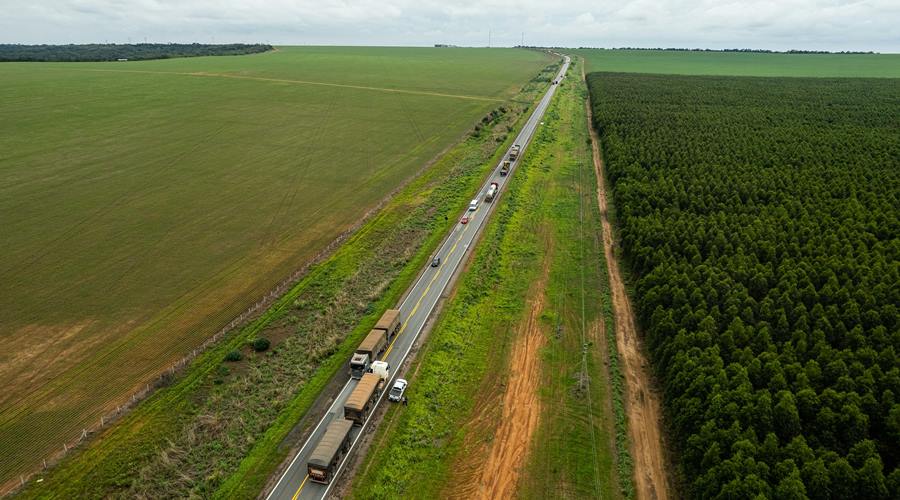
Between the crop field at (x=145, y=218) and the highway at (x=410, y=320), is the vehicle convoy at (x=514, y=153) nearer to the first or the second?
the highway at (x=410, y=320)

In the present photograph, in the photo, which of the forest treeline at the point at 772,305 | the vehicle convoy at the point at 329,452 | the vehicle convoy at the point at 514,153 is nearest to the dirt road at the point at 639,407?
the forest treeline at the point at 772,305

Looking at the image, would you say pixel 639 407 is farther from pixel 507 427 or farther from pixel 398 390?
pixel 398 390

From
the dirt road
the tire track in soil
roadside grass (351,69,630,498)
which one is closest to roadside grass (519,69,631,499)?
roadside grass (351,69,630,498)

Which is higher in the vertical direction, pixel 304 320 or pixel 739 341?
pixel 739 341

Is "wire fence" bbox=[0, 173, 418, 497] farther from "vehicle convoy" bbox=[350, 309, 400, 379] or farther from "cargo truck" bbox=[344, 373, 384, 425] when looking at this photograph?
"cargo truck" bbox=[344, 373, 384, 425]

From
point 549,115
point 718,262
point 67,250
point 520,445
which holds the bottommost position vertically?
point 520,445

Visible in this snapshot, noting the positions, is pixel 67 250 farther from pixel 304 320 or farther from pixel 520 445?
pixel 520 445

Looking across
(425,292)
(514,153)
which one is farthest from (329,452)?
(514,153)

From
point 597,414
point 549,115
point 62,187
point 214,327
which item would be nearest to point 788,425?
point 597,414
